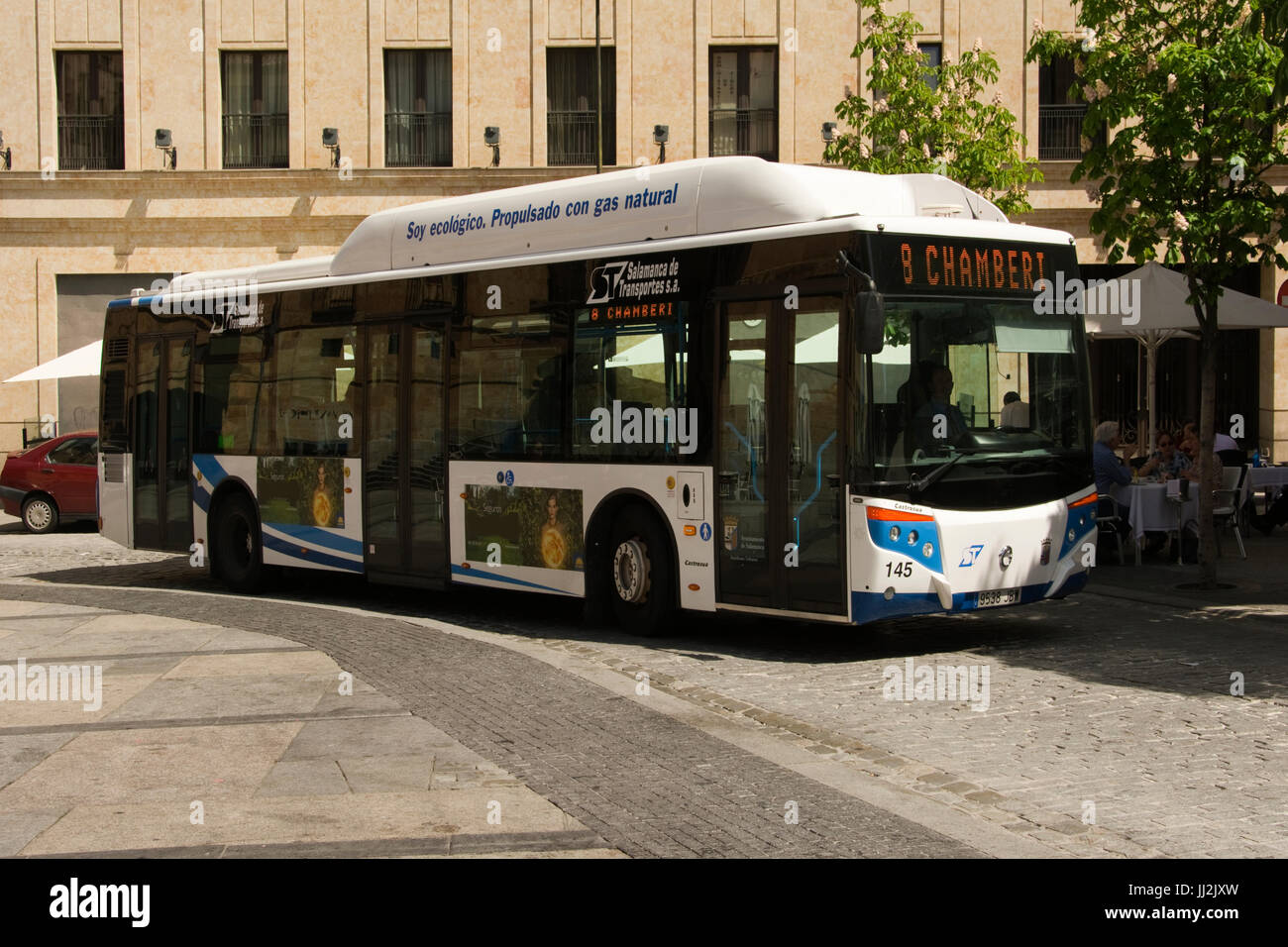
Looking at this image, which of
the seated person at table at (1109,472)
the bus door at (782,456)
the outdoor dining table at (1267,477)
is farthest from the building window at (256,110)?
the bus door at (782,456)

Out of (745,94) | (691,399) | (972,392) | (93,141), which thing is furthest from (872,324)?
(93,141)

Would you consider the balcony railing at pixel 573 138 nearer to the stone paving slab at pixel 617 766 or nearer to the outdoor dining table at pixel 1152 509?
the outdoor dining table at pixel 1152 509

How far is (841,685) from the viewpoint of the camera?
33.5ft

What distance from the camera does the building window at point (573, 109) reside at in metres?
31.3

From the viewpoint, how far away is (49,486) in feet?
81.8

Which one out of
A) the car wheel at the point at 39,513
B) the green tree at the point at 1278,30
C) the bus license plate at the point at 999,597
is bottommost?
the car wheel at the point at 39,513

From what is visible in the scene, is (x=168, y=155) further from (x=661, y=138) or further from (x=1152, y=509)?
(x=1152, y=509)

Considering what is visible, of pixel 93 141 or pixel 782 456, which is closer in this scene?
pixel 782 456

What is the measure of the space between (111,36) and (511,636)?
2317cm

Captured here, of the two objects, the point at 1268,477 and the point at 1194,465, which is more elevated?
the point at 1194,465

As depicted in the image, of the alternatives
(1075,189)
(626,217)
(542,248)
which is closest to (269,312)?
(542,248)

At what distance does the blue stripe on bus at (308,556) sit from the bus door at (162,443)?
1.52 meters

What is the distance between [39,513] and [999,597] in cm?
1847

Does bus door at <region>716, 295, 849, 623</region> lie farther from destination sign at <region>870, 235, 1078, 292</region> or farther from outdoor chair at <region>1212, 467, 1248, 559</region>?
outdoor chair at <region>1212, 467, 1248, 559</region>
